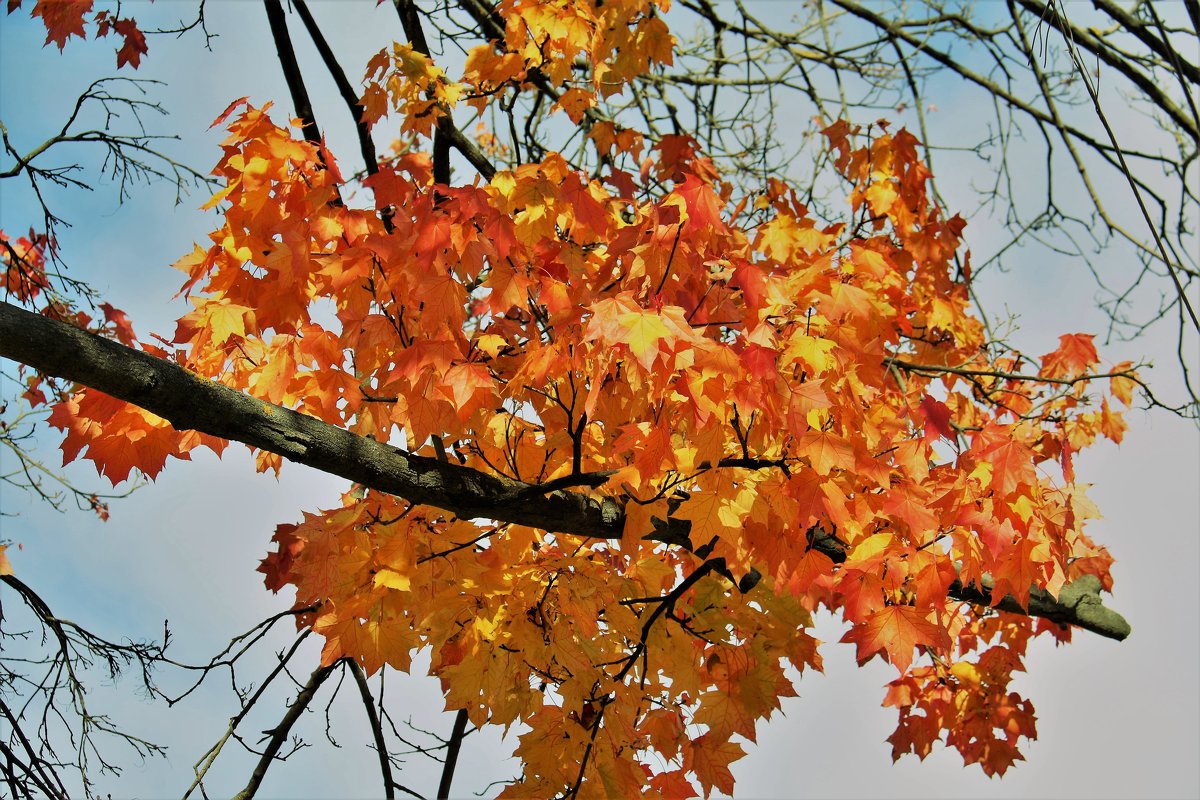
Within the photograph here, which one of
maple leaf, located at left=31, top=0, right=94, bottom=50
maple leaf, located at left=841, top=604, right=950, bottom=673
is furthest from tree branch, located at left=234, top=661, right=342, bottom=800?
maple leaf, located at left=31, top=0, right=94, bottom=50

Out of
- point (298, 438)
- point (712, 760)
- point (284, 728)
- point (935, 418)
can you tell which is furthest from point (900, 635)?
point (284, 728)

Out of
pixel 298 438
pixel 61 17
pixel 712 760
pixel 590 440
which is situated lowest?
pixel 712 760

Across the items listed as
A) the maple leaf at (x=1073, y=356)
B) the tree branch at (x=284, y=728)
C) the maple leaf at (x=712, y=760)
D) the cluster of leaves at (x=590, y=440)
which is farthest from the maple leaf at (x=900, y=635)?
the maple leaf at (x=1073, y=356)

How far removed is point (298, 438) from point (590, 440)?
101 centimetres

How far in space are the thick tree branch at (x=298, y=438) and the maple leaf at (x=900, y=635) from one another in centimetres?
32

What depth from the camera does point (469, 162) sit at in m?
3.91

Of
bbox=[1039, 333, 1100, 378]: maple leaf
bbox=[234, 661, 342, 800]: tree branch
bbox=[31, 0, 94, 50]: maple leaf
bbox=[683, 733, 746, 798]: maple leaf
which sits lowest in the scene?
bbox=[683, 733, 746, 798]: maple leaf

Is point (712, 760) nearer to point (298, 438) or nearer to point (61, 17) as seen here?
point (298, 438)

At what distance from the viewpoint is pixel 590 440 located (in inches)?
112

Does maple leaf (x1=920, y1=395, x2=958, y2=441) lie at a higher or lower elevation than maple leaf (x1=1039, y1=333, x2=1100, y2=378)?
lower

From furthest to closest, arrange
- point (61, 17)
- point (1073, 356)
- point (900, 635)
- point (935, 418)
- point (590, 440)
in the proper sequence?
point (1073, 356)
point (61, 17)
point (590, 440)
point (935, 418)
point (900, 635)

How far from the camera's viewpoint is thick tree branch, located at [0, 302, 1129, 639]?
1805mm

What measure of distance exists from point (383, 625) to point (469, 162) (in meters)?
2.23

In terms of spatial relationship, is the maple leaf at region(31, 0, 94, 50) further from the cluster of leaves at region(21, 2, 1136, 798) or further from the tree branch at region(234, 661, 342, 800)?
the tree branch at region(234, 661, 342, 800)
